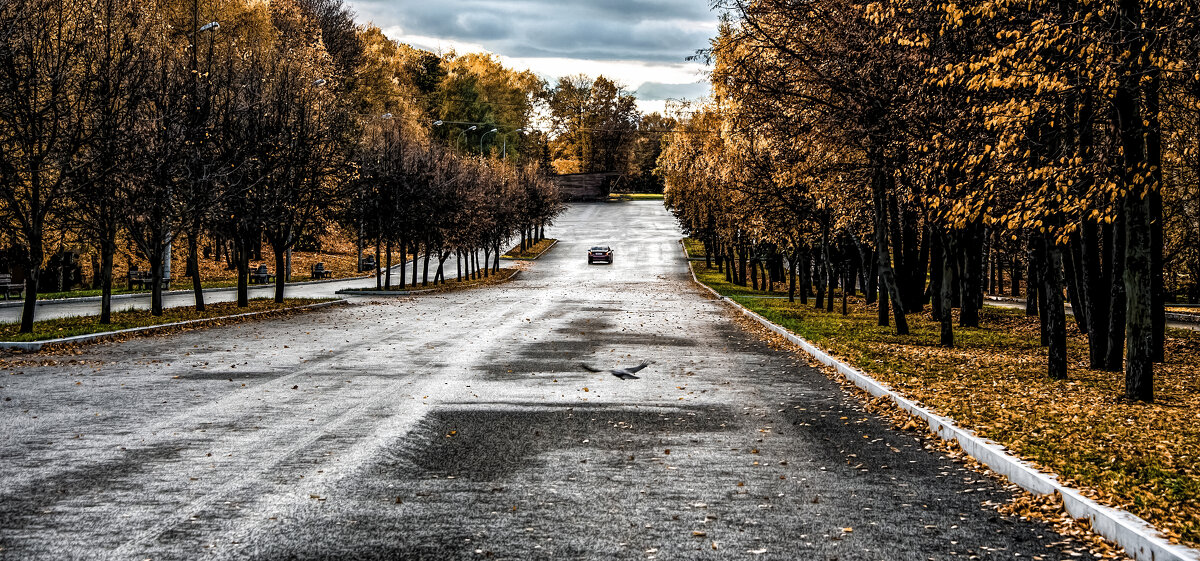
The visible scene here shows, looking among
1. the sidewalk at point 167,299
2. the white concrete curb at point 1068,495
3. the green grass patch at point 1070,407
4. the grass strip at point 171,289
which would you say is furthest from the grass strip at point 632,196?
the white concrete curb at point 1068,495

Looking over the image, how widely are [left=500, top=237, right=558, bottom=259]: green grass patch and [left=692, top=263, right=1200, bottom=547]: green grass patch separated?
59.1 metres

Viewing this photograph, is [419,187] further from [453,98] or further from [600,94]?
[600,94]

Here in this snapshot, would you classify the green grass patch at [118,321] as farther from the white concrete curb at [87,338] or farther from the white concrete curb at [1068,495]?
the white concrete curb at [1068,495]

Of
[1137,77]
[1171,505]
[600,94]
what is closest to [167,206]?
[1137,77]

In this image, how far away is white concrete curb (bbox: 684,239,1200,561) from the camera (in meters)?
5.53

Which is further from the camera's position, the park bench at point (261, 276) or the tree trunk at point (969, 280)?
the park bench at point (261, 276)

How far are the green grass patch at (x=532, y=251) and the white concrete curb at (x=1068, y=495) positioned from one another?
228 ft

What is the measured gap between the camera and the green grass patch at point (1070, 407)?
278 inches

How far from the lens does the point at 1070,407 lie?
36.4 ft

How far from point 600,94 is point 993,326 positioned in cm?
12841

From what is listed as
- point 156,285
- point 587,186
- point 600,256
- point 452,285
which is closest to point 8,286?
point 156,285

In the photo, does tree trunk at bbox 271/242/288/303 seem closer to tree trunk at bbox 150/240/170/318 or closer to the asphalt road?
tree trunk at bbox 150/240/170/318

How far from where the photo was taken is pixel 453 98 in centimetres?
11256

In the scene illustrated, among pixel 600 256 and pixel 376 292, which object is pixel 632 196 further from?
pixel 376 292
